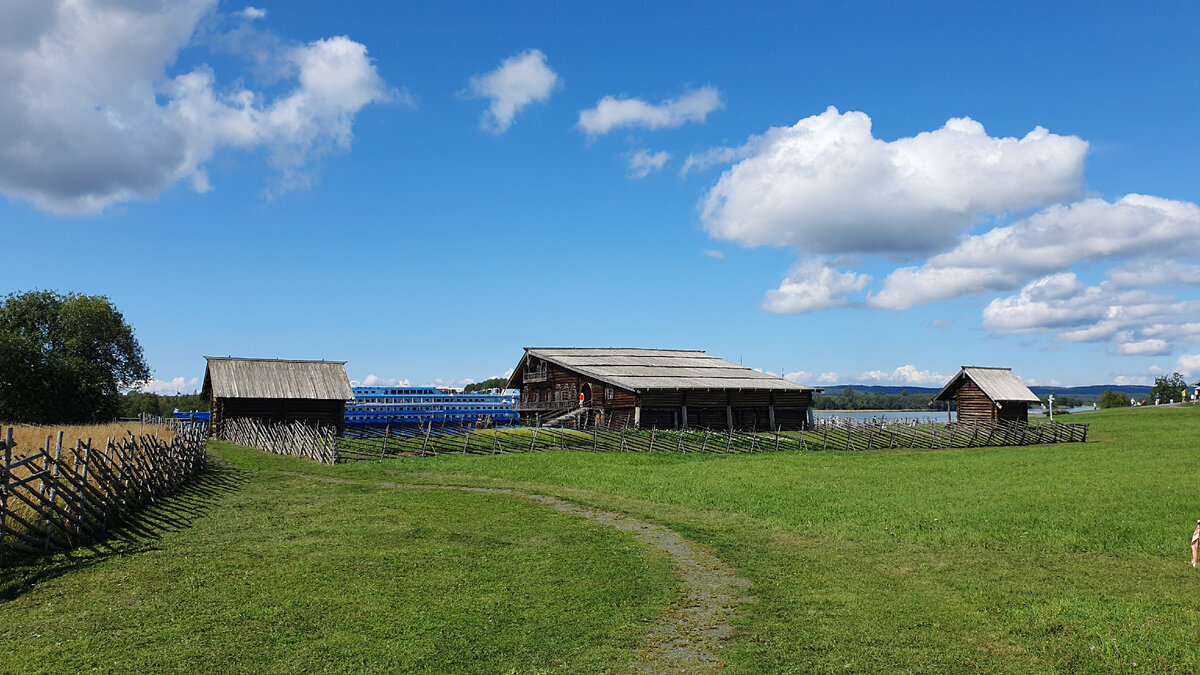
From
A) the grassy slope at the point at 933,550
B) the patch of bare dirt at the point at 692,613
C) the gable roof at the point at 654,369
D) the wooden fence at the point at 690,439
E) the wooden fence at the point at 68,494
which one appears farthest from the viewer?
the gable roof at the point at 654,369

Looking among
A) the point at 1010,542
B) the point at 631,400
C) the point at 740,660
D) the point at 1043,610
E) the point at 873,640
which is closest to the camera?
the point at 740,660

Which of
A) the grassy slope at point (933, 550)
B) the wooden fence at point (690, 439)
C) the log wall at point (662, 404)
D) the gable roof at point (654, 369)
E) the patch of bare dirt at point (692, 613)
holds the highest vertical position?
the gable roof at point (654, 369)

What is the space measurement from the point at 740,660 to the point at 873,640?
189 cm

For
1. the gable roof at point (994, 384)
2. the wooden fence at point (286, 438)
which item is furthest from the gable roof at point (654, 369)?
the wooden fence at point (286, 438)

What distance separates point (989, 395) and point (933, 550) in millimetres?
48183

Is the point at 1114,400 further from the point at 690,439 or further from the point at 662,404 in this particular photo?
the point at 690,439

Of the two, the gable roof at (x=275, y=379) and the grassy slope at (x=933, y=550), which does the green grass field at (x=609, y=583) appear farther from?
the gable roof at (x=275, y=379)

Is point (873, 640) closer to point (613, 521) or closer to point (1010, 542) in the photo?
point (1010, 542)

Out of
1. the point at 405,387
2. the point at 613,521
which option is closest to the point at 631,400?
the point at 405,387

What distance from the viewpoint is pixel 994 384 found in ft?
196

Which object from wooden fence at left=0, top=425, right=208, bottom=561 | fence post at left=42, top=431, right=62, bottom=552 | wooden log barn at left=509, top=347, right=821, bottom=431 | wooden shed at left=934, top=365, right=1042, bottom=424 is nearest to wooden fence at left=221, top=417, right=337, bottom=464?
wooden fence at left=0, top=425, right=208, bottom=561

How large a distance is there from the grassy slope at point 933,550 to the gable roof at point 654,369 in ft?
64.1

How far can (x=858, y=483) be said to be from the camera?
2541 centimetres

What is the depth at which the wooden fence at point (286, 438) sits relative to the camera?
34531 mm
